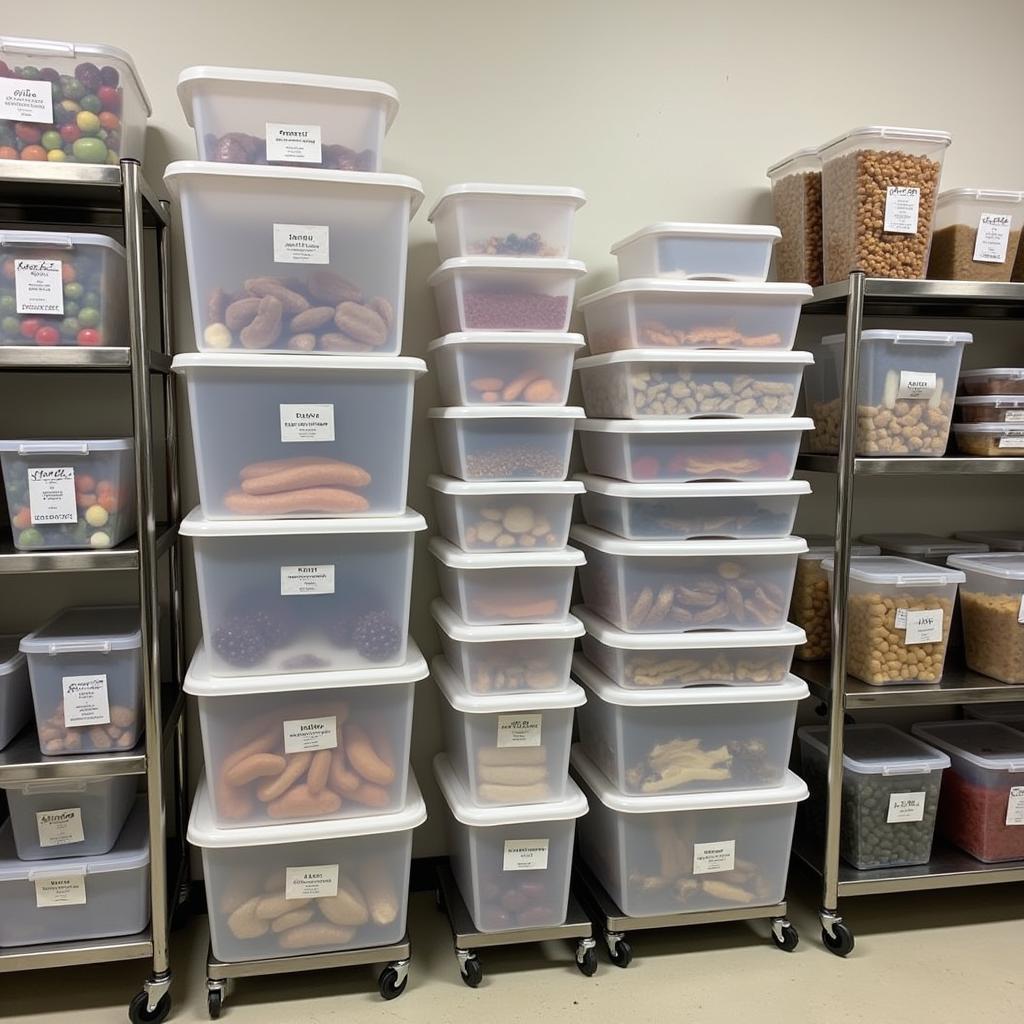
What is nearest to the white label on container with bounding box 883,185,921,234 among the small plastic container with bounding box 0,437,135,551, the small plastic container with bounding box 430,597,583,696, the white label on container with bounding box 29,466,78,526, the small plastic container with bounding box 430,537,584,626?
the small plastic container with bounding box 430,537,584,626

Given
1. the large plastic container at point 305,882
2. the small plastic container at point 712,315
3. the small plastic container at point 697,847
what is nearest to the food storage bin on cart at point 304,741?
the large plastic container at point 305,882

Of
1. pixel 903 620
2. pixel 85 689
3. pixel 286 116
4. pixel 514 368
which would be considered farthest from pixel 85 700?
pixel 903 620

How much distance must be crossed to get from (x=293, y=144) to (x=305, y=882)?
154cm

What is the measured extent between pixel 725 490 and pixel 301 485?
931 millimetres

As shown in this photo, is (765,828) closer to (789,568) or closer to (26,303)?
(789,568)

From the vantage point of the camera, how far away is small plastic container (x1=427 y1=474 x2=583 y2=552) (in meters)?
2.03

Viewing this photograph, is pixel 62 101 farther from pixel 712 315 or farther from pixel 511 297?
pixel 712 315

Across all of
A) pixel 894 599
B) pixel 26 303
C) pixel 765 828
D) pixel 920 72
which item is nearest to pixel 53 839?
pixel 26 303

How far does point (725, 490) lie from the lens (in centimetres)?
207

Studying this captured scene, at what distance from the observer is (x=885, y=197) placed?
A: 2.13 meters

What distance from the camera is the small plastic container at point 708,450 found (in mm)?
2074

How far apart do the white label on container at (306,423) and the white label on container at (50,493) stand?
44 cm

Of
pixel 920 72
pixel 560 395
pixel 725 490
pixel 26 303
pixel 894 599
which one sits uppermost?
pixel 920 72

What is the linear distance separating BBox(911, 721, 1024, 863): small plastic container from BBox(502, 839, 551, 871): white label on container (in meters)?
1.12
